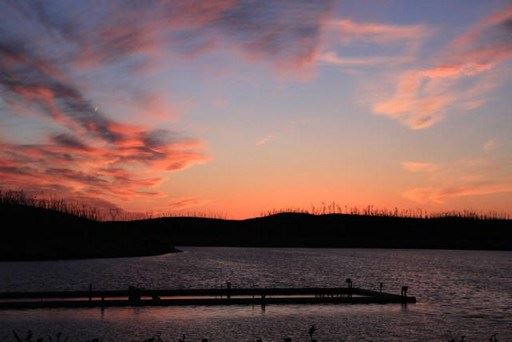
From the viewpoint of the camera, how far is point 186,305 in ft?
172

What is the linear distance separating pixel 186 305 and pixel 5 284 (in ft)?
144

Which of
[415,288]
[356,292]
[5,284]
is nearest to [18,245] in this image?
[5,284]

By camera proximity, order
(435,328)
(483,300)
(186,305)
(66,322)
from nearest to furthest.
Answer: (66,322) < (435,328) < (186,305) < (483,300)

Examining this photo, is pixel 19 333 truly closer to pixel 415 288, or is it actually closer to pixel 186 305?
pixel 186 305

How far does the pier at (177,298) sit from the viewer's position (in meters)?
51.0

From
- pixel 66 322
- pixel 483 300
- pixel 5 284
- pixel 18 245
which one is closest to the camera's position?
pixel 66 322

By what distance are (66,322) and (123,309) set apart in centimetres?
736

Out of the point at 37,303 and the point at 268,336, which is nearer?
the point at 268,336

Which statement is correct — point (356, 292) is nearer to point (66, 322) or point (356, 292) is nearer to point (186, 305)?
point (186, 305)

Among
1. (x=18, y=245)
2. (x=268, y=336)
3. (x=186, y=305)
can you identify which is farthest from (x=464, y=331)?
(x=18, y=245)

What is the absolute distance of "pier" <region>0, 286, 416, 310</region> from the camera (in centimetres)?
5103

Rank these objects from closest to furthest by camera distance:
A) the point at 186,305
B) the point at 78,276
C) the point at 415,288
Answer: the point at 186,305, the point at 415,288, the point at 78,276

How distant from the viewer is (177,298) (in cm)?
5694

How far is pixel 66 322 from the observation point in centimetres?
4459
